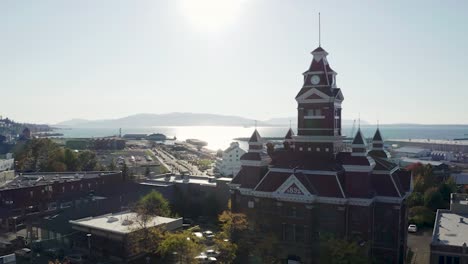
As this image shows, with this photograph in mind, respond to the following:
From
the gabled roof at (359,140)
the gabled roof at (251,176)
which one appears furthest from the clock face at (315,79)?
the gabled roof at (251,176)

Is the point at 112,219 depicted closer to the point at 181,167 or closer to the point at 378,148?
the point at 378,148

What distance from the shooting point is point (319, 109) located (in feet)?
131

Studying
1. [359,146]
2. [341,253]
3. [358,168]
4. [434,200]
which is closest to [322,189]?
[358,168]

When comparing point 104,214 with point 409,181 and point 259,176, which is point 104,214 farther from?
point 409,181

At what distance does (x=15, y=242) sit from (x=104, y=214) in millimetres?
10061

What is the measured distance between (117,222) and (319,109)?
1006 inches

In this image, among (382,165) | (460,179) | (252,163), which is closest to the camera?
(382,165)

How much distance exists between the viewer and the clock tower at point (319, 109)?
39188mm

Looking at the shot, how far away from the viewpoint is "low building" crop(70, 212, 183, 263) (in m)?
37.9

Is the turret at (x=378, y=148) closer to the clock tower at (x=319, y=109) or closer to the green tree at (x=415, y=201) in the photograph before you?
the clock tower at (x=319, y=109)

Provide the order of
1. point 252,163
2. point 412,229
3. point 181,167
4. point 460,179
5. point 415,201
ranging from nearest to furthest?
1. point 252,163
2. point 412,229
3. point 415,201
4. point 460,179
5. point 181,167

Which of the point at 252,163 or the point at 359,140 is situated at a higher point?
the point at 359,140

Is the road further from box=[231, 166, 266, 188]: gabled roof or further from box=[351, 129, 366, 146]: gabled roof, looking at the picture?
box=[351, 129, 366, 146]: gabled roof

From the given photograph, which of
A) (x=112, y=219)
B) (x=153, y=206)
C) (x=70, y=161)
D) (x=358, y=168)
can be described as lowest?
(x=112, y=219)
